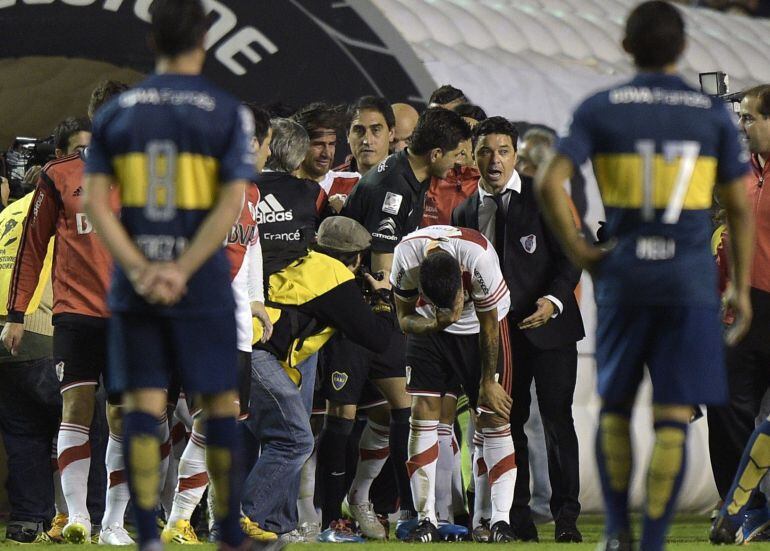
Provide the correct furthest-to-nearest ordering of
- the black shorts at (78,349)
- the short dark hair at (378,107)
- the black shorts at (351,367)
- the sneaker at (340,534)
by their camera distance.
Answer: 1. the short dark hair at (378,107)
2. the black shorts at (351,367)
3. the sneaker at (340,534)
4. the black shorts at (78,349)

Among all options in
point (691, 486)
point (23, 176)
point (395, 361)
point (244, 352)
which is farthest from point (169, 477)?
point (691, 486)

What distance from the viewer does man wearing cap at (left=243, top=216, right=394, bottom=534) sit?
6.84 meters

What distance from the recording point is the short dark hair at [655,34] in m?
4.64

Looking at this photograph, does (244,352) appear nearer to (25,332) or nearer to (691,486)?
(25,332)

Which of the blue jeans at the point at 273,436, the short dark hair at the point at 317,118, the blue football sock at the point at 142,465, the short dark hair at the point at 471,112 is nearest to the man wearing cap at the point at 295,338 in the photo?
the blue jeans at the point at 273,436

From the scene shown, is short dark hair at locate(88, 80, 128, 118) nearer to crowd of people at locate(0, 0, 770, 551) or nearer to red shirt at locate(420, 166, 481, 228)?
crowd of people at locate(0, 0, 770, 551)

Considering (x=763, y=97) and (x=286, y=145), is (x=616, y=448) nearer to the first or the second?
(x=763, y=97)

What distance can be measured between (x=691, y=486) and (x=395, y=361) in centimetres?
285

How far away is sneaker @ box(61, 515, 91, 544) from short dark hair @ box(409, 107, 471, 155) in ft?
8.47

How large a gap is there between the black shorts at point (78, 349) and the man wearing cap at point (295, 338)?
682mm

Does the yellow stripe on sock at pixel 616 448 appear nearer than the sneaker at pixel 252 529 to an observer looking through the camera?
Yes

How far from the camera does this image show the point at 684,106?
463 cm

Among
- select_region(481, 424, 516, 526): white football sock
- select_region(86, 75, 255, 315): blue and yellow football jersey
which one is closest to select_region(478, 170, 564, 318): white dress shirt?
select_region(481, 424, 516, 526): white football sock

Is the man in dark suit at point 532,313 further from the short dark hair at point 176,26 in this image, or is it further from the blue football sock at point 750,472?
the short dark hair at point 176,26
